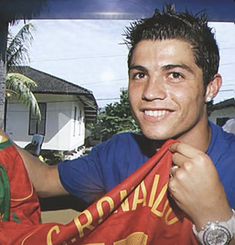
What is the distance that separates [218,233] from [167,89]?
0.46 metres

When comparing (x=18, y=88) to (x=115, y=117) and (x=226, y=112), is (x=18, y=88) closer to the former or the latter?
(x=226, y=112)

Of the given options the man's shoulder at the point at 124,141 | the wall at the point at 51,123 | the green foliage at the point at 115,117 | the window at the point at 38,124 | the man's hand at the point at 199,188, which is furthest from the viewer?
the green foliage at the point at 115,117

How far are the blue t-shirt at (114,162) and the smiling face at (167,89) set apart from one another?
0.53ft

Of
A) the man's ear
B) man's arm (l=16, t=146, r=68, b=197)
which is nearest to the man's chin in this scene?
the man's ear

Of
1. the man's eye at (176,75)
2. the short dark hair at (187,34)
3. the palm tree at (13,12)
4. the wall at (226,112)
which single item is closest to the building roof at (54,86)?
the wall at (226,112)

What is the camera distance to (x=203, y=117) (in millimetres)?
1487

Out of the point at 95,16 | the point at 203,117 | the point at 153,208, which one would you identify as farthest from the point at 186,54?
the point at 95,16

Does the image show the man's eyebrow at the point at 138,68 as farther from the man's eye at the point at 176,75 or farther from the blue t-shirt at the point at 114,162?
the blue t-shirt at the point at 114,162

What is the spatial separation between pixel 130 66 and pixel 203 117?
31 cm

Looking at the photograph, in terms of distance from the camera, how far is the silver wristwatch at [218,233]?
1.20 m

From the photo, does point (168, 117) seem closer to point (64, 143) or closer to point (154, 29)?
point (154, 29)

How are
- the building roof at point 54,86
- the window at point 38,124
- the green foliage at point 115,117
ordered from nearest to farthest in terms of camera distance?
the window at point 38,124 < the building roof at point 54,86 < the green foliage at point 115,117

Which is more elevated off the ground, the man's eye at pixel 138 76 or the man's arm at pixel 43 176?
the man's eye at pixel 138 76

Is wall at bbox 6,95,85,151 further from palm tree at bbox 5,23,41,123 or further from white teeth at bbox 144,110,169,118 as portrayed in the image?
white teeth at bbox 144,110,169,118
